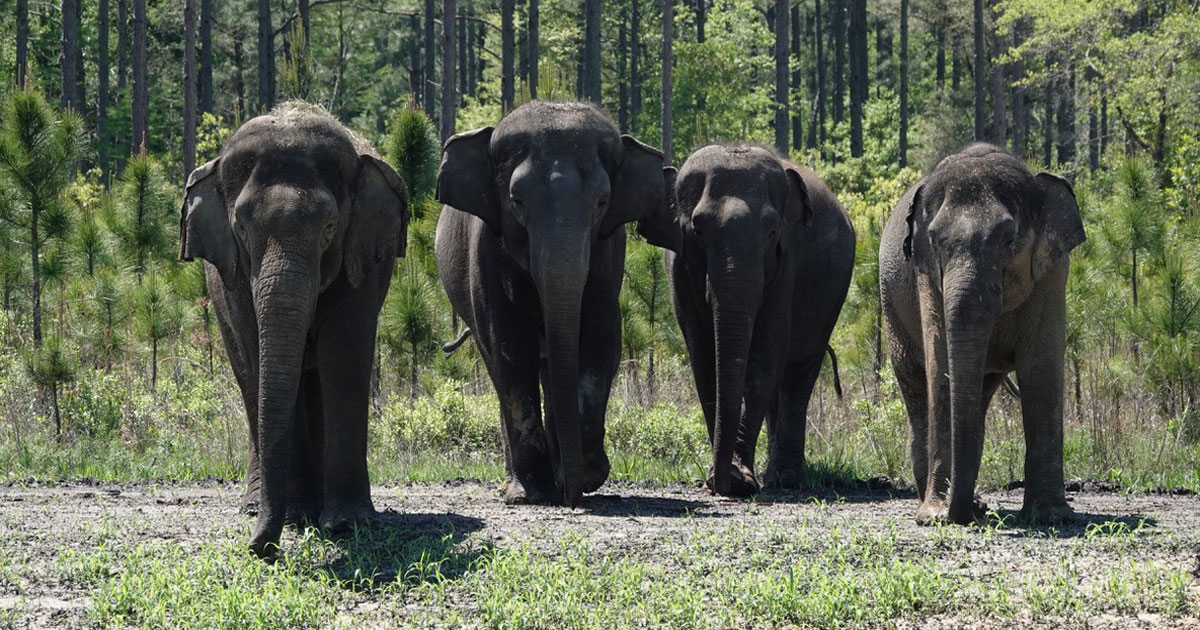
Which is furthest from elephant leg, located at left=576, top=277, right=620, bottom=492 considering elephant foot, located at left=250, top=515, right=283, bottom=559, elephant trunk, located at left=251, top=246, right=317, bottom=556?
elephant foot, located at left=250, top=515, right=283, bottom=559

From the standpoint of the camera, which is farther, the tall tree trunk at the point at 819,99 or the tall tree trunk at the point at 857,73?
the tall tree trunk at the point at 819,99

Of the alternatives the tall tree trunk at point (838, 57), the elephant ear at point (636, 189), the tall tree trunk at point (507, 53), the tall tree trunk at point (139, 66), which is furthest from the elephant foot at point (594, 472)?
the tall tree trunk at point (838, 57)

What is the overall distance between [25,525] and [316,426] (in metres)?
1.96

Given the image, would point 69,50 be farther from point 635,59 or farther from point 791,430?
point 791,430

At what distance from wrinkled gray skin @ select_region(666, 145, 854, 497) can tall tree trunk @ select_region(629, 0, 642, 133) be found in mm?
42461

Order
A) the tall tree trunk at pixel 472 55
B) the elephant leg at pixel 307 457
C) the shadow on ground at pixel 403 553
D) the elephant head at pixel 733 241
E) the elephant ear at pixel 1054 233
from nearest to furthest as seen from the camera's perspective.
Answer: the shadow on ground at pixel 403 553 < the elephant leg at pixel 307 457 < the elephant ear at pixel 1054 233 < the elephant head at pixel 733 241 < the tall tree trunk at pixel 472 55

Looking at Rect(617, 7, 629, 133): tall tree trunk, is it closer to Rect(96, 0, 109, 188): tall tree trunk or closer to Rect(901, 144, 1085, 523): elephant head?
Rect(96, 0, 109, 188): tall tree trunk

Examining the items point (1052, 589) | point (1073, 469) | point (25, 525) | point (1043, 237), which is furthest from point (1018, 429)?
point (25, 525)

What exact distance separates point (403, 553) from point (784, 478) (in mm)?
5238

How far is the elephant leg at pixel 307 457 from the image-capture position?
9.81m

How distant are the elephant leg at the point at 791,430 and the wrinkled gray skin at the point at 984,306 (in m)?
2.53

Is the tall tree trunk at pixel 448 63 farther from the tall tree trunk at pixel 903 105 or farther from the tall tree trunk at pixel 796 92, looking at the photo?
the tall tree trunk at pixel 903 105

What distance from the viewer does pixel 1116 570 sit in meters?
8.04

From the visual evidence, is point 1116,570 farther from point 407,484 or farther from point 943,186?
point 407,484
